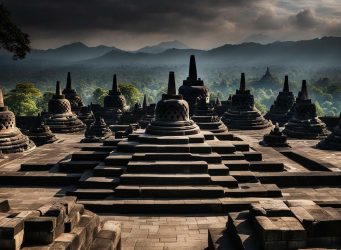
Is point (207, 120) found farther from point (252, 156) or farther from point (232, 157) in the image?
point (232, 157)

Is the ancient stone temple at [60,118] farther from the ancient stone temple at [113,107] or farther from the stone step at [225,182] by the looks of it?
the stone step at [225,182]

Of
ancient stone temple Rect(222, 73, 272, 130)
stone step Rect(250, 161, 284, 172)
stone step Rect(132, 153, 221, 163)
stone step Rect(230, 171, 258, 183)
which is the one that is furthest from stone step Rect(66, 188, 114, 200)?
ancient stone temple Rect(222, 73, 272, 130)

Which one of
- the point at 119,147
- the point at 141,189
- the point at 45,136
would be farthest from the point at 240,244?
the point at 45,136

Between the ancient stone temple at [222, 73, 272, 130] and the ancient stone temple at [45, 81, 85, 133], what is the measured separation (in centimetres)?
1502

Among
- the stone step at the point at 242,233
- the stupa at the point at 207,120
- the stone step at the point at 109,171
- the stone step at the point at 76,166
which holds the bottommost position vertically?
the stone step at the point at 76,166

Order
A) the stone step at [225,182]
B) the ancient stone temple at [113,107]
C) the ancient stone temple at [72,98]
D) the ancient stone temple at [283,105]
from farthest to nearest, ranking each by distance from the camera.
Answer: the ancient stone temple at [113,107] < the ancient stone temple at [72,98] < the ancient stone temple at [283,105] < the stone step at [225,182]

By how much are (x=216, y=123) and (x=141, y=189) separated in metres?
11.1

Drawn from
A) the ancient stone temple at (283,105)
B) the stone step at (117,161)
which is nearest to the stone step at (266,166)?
the stone step at (117,161)

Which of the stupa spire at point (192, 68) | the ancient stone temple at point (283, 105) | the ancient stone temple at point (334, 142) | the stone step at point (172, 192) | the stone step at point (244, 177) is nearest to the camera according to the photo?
the stone step at point (172, 192)

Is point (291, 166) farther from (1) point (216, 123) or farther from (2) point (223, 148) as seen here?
(1) point (216, 123)

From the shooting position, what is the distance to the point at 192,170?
1368 cm

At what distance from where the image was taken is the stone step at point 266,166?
633 inches

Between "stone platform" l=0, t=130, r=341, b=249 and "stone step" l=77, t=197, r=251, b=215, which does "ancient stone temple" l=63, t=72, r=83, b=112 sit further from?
"stone step" l=77, t=197, r=251, b=215

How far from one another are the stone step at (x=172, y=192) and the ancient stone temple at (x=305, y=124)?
19.2 metres
